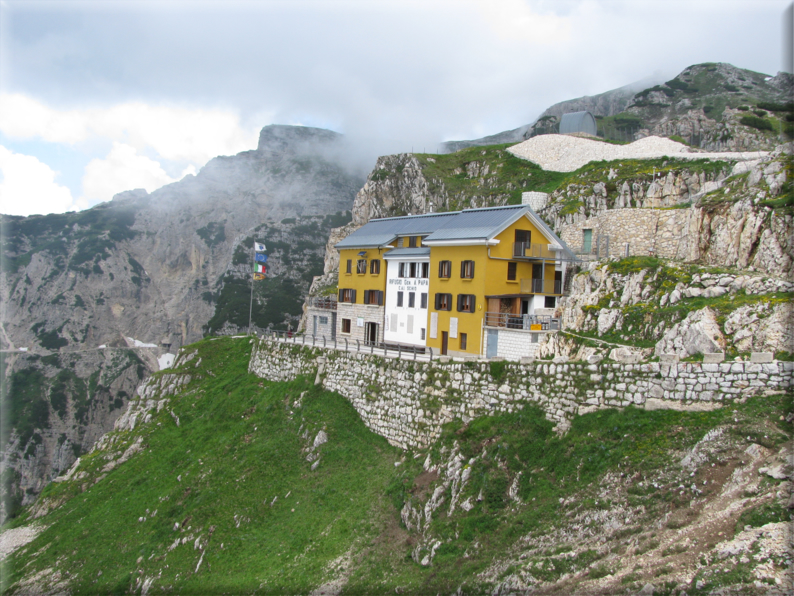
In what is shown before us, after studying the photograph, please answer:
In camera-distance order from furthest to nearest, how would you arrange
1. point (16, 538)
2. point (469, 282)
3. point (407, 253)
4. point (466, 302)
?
point (407, 253) → point (16, 538) → point (466, 302) → point (469, 282)

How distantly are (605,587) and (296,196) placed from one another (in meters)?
177

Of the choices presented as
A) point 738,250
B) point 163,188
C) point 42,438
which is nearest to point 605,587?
point 738,250

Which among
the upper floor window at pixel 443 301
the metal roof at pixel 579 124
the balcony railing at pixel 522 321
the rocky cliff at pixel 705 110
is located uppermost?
the rocky cliff at pixel 705 110

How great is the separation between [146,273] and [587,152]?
5394 inches

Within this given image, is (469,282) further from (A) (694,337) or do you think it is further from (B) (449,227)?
(A) (694,337)

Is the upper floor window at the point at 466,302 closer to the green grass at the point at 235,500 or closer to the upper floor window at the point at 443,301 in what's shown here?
the upper floor window at the point at 443,301

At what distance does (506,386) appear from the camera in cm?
2330

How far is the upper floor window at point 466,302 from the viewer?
35406mm

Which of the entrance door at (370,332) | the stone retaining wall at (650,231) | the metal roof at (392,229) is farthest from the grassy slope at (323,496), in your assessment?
the stone retaining wall at (650,231)

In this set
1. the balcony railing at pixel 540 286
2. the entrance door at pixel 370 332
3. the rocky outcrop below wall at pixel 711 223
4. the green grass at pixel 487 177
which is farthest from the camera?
the green grass at pixel 487 177

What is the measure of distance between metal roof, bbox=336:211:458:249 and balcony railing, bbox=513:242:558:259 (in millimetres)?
7636

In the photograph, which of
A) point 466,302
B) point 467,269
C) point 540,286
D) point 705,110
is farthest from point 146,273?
point 705,110

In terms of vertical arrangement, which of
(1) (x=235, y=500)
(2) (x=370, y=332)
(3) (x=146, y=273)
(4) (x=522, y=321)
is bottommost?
(1) (x=235, y=500)

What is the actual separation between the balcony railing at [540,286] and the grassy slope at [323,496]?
1376 cm
